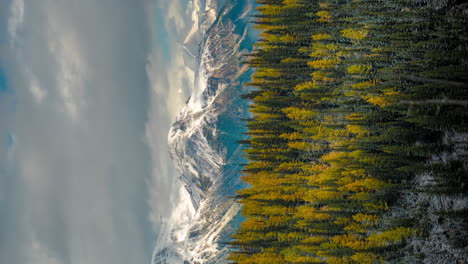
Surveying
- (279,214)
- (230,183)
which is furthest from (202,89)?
(279,214)

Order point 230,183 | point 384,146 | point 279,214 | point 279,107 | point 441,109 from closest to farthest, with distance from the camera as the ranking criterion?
point 441,109 < point 384,146 < point 279,214 < point 279,107 < point 230,183

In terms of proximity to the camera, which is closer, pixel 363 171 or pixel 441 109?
pixel 441 109

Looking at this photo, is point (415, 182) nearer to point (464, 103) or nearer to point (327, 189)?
point (464, 103)

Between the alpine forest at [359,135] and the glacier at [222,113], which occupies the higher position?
the glacier at [222,113]

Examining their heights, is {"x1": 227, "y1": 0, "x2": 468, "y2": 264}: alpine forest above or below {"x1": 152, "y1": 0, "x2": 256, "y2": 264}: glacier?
below

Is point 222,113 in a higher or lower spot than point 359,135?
higher

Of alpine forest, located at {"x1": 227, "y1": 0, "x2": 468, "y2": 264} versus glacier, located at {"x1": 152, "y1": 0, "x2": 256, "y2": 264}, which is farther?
glacier, located at {"x1": 152, "y1": 0, "x2": 256, "y2": 264}

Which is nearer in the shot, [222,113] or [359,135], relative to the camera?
[359,135]

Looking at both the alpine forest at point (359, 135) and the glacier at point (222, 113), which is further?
the glacier at point (222, 113)
